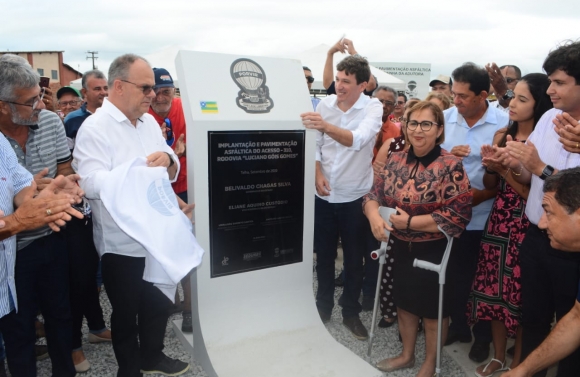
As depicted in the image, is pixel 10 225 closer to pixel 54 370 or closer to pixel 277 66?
pixel 54 370

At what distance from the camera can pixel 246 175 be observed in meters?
3.18

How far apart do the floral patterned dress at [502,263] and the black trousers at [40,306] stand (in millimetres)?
3109

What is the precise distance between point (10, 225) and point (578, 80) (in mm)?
3267

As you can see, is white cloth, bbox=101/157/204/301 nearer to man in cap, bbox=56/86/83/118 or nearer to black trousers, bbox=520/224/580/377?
black trousers, bbox=520/224/580/377

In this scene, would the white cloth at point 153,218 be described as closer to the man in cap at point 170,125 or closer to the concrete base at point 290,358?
the concrete base at point 290,358

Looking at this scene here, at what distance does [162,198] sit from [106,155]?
1.50 ft

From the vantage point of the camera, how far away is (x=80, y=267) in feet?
10.7

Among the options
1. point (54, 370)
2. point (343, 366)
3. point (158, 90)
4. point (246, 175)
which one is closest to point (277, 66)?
point (246, 175)

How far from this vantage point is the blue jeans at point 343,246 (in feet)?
12.9

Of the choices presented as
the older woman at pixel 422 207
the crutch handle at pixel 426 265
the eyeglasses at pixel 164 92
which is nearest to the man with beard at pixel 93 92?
the eyeglasses at pixel 164 92

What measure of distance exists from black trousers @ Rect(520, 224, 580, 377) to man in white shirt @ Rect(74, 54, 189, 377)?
8.16 feet

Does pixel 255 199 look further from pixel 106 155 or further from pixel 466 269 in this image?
pixel 466 269

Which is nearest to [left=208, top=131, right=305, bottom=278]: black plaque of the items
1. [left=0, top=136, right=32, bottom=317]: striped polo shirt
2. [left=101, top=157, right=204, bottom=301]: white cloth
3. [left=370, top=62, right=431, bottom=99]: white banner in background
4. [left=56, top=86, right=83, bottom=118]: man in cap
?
[left=101, top=157, right=204, bottom=301]: white cloth

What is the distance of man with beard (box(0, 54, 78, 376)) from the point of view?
102 inches
